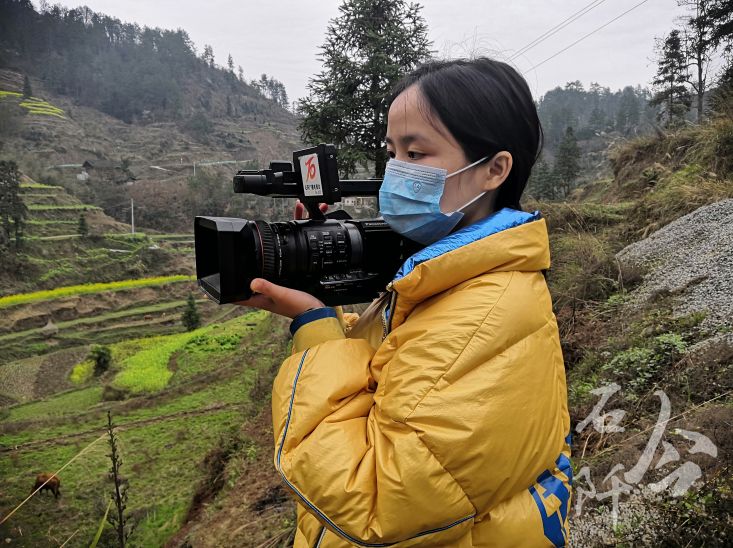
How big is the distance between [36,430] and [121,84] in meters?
52.8

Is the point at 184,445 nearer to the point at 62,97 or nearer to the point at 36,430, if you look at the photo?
the point at 36,430

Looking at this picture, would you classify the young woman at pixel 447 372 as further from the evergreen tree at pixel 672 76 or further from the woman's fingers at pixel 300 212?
the evergreen tree at pixel 672 76

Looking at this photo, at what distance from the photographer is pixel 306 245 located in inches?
43.4

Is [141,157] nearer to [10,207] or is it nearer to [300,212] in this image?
[10,207]

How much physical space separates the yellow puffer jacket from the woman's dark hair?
0.50 ft

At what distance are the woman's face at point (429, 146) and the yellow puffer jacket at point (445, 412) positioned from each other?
0.37 feet

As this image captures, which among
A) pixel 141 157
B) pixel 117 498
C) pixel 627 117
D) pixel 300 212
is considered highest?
pixel 627 117

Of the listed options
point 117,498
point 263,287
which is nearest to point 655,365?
point 263,287

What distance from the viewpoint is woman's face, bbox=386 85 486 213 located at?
0.91 m

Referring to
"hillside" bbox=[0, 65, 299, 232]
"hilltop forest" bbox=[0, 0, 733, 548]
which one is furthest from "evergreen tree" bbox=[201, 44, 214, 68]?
"hilltop forest" bbox=[0, 0, 733, 548]

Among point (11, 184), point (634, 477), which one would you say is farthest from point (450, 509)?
point (11, 184)

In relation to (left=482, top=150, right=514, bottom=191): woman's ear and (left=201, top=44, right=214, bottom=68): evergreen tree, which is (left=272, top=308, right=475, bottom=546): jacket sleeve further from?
(left=201, top=44, right=214, bottom=68): evergreen tree

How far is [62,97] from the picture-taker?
44.5 metres

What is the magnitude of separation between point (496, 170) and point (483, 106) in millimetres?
126
